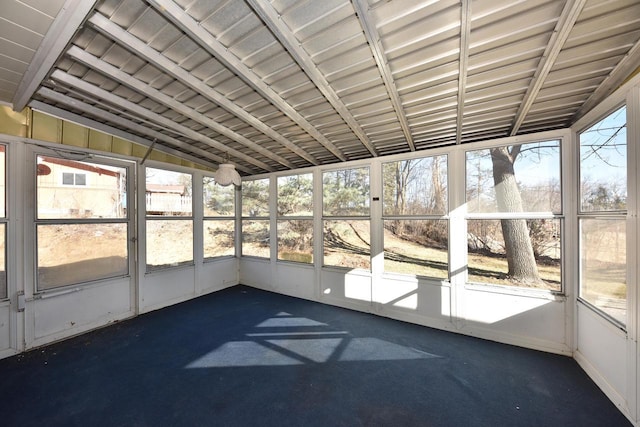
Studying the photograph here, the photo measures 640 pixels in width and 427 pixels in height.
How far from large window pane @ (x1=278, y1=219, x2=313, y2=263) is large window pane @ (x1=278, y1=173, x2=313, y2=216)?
0.21m

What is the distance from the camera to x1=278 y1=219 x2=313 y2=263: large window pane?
4801 millimetres

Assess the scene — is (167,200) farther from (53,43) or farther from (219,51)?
(219,51)

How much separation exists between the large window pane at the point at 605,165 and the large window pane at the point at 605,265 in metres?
0.18

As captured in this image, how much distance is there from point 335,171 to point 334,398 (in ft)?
11.0

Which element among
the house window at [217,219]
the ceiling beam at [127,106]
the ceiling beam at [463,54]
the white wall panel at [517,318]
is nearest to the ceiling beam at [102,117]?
the ceiling beam at [127,106]

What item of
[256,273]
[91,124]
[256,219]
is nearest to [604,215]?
[256,219]

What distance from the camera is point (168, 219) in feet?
14.3

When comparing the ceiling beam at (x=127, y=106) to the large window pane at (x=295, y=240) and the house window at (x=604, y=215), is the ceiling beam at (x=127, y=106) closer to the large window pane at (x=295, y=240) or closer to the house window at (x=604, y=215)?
the large window pane at (x=295, y=240)

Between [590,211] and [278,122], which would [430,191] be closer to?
[590,211]

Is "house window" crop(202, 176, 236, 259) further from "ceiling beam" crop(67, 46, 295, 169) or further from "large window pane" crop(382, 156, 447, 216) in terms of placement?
"large window pane" crop(382, 156, 447, 216)

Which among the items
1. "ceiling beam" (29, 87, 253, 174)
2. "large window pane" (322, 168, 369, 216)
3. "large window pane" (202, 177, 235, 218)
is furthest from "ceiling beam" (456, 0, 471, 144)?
"large window pane" (202, 177, 235, 218)

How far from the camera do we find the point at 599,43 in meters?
1.70

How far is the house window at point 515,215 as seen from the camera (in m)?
2.92

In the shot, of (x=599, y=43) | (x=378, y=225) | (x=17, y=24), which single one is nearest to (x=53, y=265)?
(x=17, y=24)
